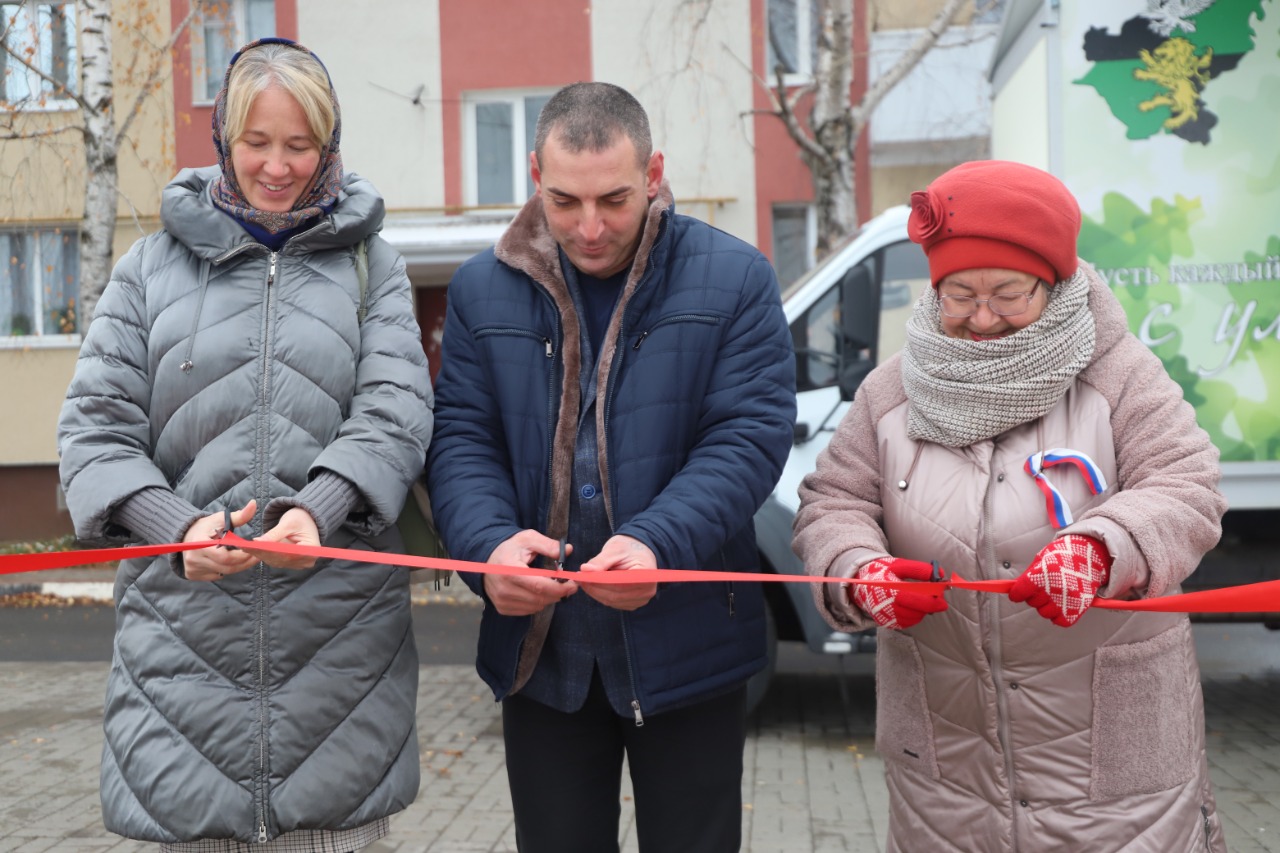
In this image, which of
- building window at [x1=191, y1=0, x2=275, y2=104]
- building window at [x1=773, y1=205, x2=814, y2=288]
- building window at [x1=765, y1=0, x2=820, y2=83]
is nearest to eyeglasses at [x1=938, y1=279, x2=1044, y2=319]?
building window at [x1=773, y1=205, x2=814, y2=288]

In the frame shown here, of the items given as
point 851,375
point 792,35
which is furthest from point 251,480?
point 792,35

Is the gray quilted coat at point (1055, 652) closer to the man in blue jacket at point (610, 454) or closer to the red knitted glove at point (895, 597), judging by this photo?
the red knitted glove at point (895, 597)

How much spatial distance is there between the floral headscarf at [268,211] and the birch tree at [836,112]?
8.92 meters

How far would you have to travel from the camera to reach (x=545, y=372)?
8.57ft

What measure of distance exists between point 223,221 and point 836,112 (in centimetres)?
954

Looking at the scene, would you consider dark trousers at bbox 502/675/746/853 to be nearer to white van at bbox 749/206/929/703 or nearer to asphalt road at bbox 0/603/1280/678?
white van at bbox 749/206/929/703

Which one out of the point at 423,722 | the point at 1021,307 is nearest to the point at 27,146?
the point at 423,722

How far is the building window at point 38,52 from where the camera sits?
493 inches

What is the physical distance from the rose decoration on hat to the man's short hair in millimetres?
526

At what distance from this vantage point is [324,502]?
2.39 m

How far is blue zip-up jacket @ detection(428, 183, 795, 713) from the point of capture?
2.53 m

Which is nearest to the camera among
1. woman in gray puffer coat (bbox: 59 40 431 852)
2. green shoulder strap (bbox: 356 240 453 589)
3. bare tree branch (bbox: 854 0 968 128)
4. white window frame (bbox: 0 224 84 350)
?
woman in gray puffer coat (bbox: 59 40 431 852)

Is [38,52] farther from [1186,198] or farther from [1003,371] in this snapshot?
[1003,371]

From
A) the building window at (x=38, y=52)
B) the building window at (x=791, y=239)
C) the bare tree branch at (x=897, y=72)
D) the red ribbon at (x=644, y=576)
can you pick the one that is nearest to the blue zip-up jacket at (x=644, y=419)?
the red ribbon at (x=644, y=576)
